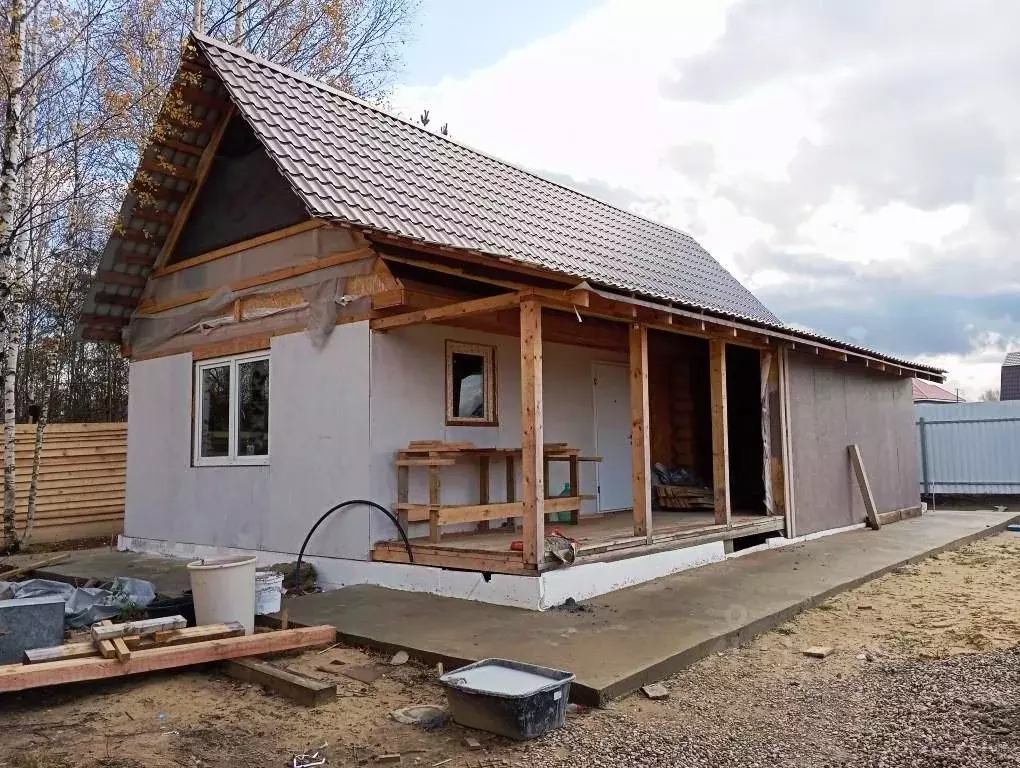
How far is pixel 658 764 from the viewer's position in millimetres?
3230

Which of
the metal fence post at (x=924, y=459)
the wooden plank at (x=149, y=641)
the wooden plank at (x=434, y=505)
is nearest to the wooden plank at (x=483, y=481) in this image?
the wooden plank at (x=434, y=505)

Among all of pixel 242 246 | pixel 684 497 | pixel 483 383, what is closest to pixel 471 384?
pixel 483 383

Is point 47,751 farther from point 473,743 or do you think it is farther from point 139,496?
point 139,496

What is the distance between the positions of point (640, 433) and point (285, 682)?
11.5 ft

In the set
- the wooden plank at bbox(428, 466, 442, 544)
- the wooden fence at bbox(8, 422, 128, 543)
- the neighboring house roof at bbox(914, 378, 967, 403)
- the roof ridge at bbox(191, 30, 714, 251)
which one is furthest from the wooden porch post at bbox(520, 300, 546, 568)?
the neighboring house roof at bbox(914, 378, 967, 403)

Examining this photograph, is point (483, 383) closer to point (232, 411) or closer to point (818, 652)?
point (232, 411)

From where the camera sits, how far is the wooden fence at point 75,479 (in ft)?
35.4

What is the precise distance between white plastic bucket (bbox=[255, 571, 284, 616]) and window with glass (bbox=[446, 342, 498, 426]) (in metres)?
2.31

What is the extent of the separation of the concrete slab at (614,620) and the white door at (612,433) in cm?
210

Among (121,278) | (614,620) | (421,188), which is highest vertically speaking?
(421,188)

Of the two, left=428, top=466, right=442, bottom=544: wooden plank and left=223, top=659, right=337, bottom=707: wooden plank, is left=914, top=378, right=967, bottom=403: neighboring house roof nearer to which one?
left=428, top=466, right=442, bottom=544: wooden plank

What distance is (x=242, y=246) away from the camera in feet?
26.6

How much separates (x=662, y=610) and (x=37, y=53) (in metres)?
11.3

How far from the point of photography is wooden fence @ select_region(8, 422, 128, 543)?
35.4 ft
